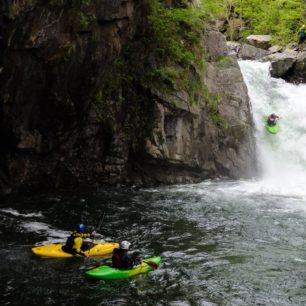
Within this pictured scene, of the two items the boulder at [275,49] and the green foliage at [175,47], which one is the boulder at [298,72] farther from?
the green foliage at [175,47]

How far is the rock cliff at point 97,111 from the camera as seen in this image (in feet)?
37.3

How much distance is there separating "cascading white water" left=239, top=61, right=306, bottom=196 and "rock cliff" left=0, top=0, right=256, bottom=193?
0.98 m

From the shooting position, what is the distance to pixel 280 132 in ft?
67.6

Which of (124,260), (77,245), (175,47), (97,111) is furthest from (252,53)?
(124,260)

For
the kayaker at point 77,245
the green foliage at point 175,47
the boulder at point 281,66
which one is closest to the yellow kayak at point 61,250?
the kayaker at point 77,245

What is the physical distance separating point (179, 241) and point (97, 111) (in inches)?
253

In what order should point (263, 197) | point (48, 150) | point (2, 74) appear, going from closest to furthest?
point (2, 74) → point (48, 150) → point (263, 197)

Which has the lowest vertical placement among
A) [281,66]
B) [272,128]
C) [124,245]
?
[124,245]

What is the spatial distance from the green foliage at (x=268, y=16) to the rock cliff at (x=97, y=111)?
12.9 meters

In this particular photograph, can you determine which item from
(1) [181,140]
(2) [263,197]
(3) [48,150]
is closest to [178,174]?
(1) [181,140]

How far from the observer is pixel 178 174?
17000 millimetres

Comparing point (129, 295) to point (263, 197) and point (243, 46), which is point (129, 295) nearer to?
point (263, 197)

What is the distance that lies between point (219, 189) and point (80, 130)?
5.25 meters

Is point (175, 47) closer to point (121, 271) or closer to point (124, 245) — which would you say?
point (124, 245)
